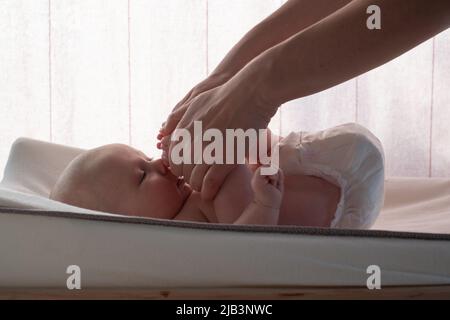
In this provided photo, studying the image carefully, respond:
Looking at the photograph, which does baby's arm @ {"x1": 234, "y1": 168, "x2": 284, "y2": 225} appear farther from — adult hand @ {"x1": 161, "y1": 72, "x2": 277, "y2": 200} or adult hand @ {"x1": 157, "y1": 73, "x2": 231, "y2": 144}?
adult hand @ {"x1": 157, "y1": 73, "x2": 231, "y2": 144}

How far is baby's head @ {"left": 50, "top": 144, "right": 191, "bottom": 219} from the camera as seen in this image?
1.39 metres

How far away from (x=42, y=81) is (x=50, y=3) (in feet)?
0.93

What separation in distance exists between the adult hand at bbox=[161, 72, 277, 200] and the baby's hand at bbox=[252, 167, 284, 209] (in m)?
0.09

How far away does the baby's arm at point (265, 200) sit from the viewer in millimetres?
1232

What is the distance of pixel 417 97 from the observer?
250 cm

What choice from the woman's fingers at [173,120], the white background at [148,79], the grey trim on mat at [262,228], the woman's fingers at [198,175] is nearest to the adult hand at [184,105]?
the woman's fingers at [173,120]

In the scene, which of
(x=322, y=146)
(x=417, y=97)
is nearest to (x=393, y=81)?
(x=417, y=97)

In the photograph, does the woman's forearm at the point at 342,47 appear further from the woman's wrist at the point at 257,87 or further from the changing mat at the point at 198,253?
the changing mat at the point at 198,253

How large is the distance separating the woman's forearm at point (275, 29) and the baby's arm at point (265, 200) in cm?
33

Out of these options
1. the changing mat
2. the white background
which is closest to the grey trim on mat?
the changing mat

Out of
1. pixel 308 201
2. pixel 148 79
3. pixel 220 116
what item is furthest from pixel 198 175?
pixel 148 79
